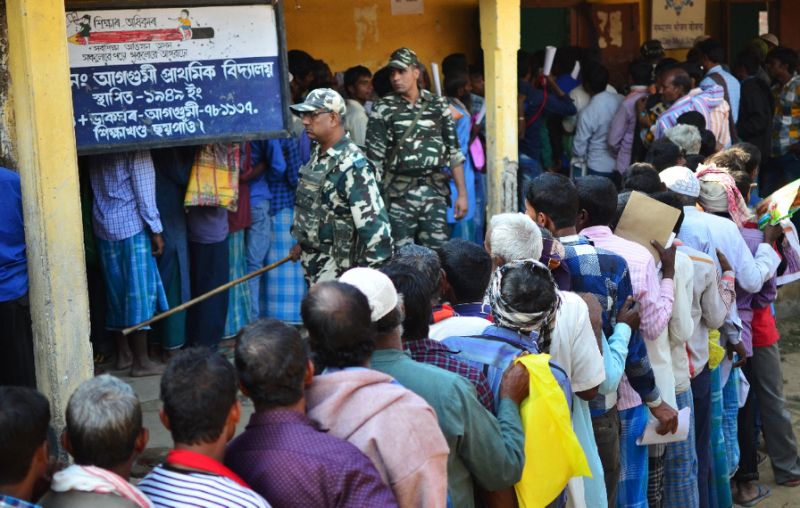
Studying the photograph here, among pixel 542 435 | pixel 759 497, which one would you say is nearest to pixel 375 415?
pixel 542 435

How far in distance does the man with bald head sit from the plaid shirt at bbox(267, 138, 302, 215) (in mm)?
4283

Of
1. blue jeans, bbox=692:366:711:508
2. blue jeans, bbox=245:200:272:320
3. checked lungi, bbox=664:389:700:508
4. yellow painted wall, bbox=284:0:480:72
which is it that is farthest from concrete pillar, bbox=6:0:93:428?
yellow painted wall, bbox=284:0:480:72

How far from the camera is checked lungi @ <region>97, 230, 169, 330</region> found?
5.95 m

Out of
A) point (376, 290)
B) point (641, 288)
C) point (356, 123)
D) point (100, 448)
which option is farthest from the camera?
point (356, 123)

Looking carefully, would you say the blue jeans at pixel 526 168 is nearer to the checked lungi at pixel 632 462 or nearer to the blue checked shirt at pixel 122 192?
the blue checked shirt at pixel 122 192

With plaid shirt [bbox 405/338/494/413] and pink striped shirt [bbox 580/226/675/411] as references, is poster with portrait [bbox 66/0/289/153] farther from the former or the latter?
plaid shirt [bbox 405/338/494/413]

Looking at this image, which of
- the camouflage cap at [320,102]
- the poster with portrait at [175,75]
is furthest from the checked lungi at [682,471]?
the poster with portrait at [175,75]

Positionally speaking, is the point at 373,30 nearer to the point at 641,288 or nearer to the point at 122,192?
the point at 122,192

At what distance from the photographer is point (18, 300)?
4875 mm

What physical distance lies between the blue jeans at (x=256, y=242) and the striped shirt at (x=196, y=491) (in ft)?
14.9

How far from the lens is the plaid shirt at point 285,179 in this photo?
691cm

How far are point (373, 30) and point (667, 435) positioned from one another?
16.0 ft

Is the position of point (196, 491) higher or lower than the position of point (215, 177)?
lower

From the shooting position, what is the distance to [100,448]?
2.29m
